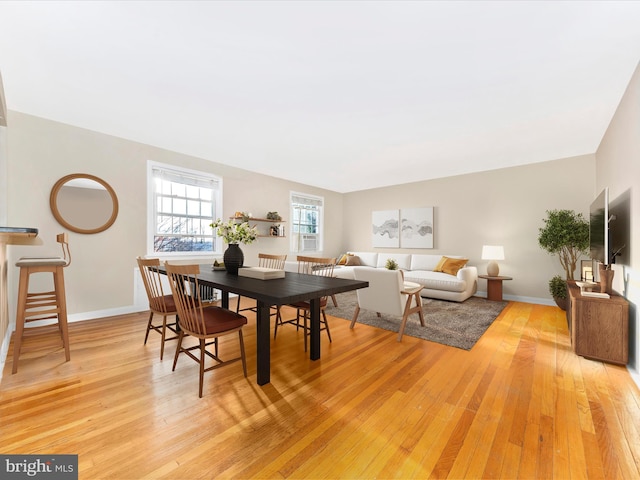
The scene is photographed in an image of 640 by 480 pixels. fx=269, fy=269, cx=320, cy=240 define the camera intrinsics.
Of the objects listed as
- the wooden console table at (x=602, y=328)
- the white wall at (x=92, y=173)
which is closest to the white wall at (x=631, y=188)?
the wooden console table at (x=602, y=328)

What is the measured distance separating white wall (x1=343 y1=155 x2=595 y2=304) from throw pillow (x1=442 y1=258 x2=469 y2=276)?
493 mm

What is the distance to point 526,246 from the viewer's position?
195 inches

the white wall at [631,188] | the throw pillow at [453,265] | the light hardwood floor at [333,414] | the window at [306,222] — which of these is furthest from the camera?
the window at [306,222]

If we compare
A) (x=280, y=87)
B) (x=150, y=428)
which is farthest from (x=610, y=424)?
(x=280, y=87)

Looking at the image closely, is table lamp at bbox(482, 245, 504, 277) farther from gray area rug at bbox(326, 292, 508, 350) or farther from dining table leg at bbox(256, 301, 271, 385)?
dining table leg at bbox(256, 301, 271, 385)

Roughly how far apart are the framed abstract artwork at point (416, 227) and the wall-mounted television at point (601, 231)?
286 cm

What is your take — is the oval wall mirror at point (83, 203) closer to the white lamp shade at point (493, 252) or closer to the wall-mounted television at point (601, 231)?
the wall-mounted television at point (601, 231)

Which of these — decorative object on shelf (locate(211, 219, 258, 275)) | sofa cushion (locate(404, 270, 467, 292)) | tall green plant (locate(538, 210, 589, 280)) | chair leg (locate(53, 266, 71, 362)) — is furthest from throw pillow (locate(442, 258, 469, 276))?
chair leg (locate(53, 266, 71, 362))

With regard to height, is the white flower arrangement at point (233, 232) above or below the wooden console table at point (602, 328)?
above

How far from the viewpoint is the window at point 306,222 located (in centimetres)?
650

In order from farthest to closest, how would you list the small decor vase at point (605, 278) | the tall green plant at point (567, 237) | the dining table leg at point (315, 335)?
the tall green plant at point (567, 237) < the small decor vase at point (605, 278) < the dining table leg at point (315, 335)

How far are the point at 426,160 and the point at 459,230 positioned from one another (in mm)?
1921

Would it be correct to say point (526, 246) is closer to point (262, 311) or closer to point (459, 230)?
point (459, 230)

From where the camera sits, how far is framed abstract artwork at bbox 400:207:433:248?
612 centimetres
